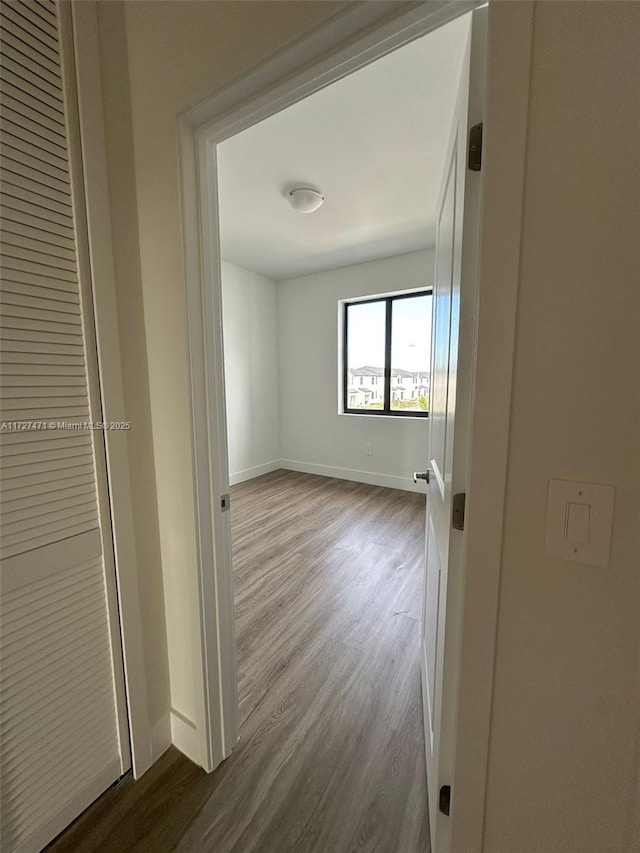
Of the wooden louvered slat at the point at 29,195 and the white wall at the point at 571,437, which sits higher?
the wooden louvered slat at the point at 29,195

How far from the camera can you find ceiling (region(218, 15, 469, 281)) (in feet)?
5.07

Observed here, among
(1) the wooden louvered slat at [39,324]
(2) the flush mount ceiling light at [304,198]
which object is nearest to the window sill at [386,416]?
(2) the flush mount ceiling light at [304,198]

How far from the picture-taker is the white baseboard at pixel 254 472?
425cm

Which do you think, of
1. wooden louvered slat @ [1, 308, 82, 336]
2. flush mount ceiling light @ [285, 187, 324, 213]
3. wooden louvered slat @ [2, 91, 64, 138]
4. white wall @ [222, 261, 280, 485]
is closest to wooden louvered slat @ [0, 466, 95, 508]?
wooden louvered slat @ [1, 308, 82, 336]

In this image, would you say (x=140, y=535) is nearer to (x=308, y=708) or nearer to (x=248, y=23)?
(x=308, y=708)

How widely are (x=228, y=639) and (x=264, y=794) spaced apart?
481 millimetres

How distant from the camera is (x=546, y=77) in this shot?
0.55m

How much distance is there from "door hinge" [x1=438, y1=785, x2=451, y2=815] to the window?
3.17 meters

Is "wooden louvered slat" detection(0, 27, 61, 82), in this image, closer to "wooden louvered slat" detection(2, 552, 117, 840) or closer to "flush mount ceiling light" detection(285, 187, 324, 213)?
"wooden louvered slat" detection(2, 552, 117, 840)

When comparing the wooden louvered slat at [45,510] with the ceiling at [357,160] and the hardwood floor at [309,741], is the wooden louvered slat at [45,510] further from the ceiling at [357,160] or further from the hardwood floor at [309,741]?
the ceiling at [357,160]

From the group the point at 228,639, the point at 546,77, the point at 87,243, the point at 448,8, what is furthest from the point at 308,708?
the point at 448,8

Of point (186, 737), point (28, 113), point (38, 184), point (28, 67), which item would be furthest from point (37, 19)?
point (186, 737)

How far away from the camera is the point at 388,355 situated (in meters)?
4.11

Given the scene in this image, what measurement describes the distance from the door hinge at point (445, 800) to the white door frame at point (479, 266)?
10 centimetres
